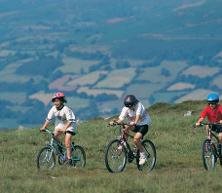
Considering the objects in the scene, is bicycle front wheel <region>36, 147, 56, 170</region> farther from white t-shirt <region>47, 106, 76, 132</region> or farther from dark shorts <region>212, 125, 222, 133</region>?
dark shorts <region>212, 125, 222, 133</region>

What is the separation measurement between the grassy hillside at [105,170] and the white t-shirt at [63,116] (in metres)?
1.26

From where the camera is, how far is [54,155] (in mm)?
21516

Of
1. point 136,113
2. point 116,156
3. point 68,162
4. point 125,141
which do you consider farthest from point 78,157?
point 136,113

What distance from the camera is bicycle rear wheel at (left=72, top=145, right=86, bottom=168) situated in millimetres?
22188

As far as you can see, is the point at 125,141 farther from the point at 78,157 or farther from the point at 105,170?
the point at 78,157

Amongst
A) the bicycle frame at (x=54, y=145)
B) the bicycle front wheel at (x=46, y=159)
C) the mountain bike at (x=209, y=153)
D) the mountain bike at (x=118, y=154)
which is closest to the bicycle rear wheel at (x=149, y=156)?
the mountain bike at (x=118, y=154)

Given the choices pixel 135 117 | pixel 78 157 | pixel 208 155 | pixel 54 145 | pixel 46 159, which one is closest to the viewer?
pixel 135 117

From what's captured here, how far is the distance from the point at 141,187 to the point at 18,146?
1199 centimetres

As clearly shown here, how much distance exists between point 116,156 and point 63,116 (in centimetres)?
195

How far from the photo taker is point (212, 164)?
21.9 metres

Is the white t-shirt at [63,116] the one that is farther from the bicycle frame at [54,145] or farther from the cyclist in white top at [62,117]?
the bicycle frame at [54,145]

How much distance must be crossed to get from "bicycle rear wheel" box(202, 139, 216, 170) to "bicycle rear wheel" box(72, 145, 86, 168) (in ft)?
11.7

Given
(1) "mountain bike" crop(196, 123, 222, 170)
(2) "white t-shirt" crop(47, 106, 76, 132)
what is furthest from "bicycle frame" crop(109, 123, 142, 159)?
(1) "mountain bike" crop(196, 123, 222, 170)

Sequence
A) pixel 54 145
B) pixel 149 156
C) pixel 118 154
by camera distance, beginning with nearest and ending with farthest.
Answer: pixel 118 154
pixel 54 145
pixel 149 156
